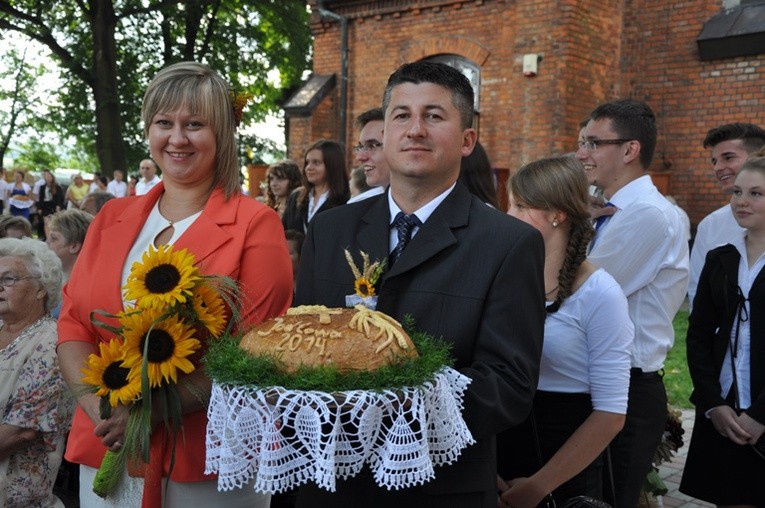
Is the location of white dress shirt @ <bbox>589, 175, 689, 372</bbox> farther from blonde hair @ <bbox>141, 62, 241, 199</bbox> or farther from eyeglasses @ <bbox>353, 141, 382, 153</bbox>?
eyeglasses @ <bbox>353, 141, 382, 153</bbox>

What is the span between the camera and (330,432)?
1.78 m

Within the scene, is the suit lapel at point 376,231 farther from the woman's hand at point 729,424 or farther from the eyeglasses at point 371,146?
the eyeglasses at point 371,146

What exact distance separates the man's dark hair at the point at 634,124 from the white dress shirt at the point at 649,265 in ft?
1.67

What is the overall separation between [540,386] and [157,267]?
1.55 metres

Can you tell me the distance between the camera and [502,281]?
6.96 feet

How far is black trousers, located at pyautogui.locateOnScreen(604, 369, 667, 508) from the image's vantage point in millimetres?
3287

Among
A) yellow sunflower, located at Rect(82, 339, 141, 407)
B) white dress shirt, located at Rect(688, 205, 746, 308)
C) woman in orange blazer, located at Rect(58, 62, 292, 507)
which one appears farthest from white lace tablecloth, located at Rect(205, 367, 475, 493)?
white dress shirt, located at Rect(688, 205, 746, 308)

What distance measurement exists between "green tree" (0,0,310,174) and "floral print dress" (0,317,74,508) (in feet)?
70.6

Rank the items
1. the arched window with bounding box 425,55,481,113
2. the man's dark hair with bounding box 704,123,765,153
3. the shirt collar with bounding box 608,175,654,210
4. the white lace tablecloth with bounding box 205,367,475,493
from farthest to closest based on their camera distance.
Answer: the arched window with bounding box 425,55,481,113, the man's dark hair with bounding box 704,123,765,153, the shirt collar with bounding box 608,175,654,210, the white lace tablecloth with bounding box 205,367,475,493

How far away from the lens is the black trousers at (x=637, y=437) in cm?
329

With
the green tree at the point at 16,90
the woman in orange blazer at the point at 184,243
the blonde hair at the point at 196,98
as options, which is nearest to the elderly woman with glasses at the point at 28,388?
the woman in orange blazer at the point at 184,243

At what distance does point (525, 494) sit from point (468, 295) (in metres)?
1.00

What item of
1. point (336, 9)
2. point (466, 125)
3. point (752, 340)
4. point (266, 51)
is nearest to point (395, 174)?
point (466, 125)

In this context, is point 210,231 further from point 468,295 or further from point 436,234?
point 468,295
